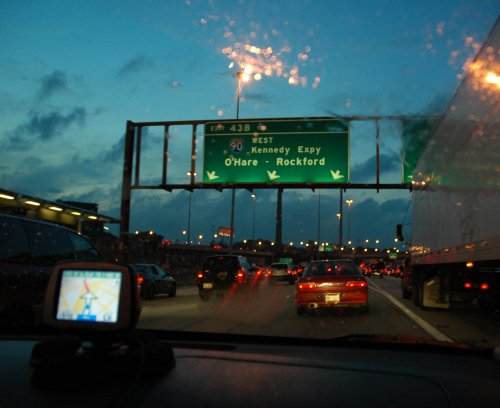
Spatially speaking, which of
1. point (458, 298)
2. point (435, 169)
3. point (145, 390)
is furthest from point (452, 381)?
point (458, 298)

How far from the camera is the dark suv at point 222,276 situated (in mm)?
22203

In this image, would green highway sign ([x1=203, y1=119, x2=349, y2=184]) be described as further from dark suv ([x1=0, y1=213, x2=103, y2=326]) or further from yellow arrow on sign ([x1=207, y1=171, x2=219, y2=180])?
dark suv ([x1=0, y1=213, x2=103, y2=326])

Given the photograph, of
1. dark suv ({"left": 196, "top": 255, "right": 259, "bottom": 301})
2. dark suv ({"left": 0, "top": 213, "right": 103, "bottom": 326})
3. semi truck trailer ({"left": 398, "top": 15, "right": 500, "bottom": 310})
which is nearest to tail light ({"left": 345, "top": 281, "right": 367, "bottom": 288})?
semi truck trailer ({"left": 398, "top": 15, "right": 500, "bottom": 310})

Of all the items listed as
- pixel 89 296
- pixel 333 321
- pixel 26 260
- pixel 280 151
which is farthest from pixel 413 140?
pixel 89 296

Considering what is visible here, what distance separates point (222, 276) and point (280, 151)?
580 cm

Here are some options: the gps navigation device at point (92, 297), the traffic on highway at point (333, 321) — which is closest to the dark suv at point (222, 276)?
the traffic on highway at point (333, 321)

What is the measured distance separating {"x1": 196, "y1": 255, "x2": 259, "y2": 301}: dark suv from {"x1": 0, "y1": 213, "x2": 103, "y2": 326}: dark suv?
1414 centimetres

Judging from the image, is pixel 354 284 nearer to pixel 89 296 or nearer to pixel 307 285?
pixel 307 285

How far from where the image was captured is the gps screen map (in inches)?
91.4

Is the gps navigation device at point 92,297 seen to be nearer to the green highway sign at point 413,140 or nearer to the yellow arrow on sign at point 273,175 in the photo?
the green highway sign at point 413,140

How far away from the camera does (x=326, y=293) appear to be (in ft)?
47.4

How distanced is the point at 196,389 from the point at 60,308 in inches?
31.0

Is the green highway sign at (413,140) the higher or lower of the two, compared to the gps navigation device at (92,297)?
higher

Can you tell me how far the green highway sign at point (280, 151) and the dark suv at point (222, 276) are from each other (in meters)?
3.57
